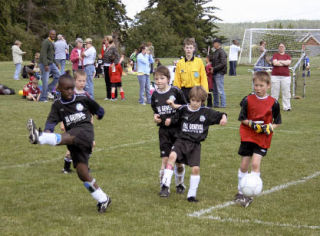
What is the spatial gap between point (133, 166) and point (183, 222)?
324 cm

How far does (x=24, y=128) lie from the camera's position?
517 inches

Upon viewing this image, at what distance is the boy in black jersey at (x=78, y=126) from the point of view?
20.4ft

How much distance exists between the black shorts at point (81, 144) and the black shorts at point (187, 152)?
4.03 ft

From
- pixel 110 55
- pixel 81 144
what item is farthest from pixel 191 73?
pixel 110 55

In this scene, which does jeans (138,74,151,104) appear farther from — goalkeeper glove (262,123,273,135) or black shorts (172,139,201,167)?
goalkeeper glove (262,123,273,135)

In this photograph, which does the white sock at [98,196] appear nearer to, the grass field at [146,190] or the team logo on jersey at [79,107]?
the grass field at [146,190]

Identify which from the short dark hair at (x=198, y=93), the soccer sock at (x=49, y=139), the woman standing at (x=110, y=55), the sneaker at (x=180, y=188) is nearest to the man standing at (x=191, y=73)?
the sneaker at (x=180, y=188)

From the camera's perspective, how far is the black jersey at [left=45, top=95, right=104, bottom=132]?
251 inches

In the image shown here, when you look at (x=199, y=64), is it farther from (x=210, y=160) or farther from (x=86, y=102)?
(x=86, y=102)

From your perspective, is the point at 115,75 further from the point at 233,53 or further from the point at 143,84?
the point at 233,53

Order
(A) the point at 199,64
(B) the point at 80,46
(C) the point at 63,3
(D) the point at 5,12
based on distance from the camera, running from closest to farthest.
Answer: (A) the point at 199,64 → (B) the point at 80,46 → (D) the point at 5,12 → (C) the point at 63,3

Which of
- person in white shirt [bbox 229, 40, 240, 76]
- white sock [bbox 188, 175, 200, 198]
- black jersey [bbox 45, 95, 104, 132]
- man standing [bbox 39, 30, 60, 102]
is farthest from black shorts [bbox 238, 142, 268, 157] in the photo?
person in white shirt [bbox 229, 40, 240, 76]

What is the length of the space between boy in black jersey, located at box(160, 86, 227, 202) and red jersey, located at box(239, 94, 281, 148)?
0.34 meters

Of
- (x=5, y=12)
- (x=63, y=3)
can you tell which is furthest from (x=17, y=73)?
(x=63, y=3)
